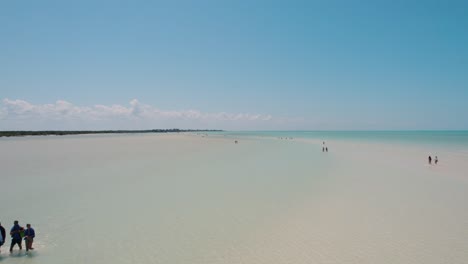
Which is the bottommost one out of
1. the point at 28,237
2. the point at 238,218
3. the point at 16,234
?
the point at 238,218

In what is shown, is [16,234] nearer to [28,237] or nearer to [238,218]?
[28,237]

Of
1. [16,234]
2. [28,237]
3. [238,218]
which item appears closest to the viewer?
[16,234]

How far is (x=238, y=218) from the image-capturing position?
600 inches

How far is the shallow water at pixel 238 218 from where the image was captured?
1112 cm

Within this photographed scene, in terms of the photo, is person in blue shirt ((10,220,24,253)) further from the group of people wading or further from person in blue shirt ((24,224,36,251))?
person in blue shirt ((24,224,36,251))

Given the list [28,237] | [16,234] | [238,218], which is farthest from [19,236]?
[238,218]

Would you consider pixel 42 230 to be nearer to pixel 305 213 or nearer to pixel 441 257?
pixel 305 213

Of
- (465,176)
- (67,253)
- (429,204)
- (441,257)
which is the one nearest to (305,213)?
(441,257)

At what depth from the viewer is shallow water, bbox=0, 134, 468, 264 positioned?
11.1 meters

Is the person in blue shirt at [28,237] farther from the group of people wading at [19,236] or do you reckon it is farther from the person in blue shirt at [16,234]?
the person in blue shirt at [16,234]

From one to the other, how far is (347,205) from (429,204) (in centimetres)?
467

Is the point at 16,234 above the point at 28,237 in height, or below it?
above

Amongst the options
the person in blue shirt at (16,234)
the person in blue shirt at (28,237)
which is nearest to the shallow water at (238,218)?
the person in blue shirt at (28,237)

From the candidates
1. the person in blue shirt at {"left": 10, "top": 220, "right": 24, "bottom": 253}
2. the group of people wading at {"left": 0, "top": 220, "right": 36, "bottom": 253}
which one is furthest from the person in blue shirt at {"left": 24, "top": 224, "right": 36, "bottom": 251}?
the person in blue shirt at {"left": 10, "top": 220, "right": 24, "bottom": 253}
